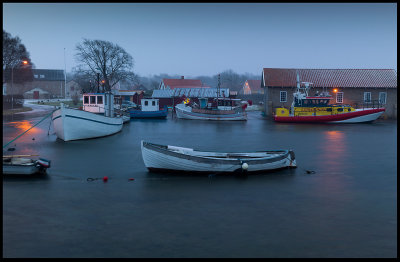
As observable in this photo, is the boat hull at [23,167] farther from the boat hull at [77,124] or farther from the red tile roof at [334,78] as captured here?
the red tile roof at [334,78]

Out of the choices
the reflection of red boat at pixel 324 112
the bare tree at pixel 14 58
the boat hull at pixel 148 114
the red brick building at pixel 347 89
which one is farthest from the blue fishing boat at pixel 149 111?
the bare tree at pixel 14 58

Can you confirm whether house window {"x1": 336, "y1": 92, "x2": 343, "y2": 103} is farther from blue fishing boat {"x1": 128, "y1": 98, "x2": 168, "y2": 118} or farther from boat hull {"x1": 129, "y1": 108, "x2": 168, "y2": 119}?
boat hull {"x1": 129, "y1": 108, "x2": 168, "y2": 119}

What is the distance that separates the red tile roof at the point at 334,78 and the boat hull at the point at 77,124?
91.0ft

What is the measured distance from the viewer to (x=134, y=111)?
165ft

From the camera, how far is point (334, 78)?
52062 millimetres

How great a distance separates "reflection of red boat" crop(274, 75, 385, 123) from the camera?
42.8 m

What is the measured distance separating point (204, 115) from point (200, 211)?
3681cm

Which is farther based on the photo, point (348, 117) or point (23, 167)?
point (348, 117)

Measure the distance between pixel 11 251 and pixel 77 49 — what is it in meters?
67.7

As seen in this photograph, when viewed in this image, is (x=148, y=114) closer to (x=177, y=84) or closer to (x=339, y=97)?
(x=339, y=97)

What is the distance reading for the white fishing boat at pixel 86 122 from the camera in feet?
86.3

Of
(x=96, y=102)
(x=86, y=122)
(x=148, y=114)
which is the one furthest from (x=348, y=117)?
(x=86, y=122)

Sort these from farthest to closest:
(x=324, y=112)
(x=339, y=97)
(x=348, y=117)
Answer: (x=339, y=97) → (x=324, y=112) → (x=348, y=117)

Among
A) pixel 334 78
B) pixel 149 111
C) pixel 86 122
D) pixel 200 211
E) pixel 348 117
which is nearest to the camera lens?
pixel 200 211
